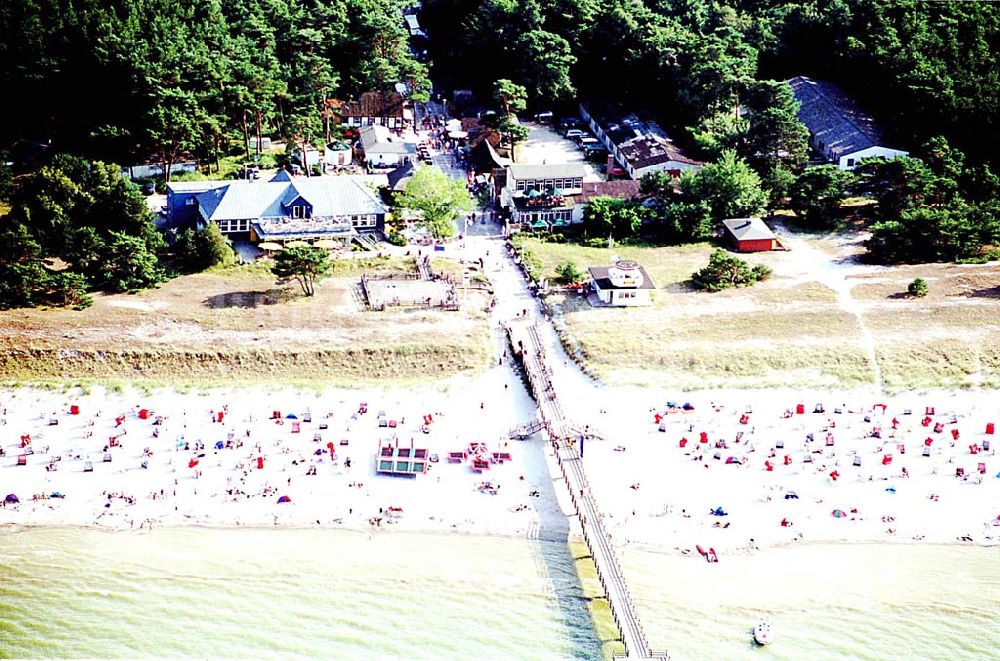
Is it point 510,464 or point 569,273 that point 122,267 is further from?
point 510,464

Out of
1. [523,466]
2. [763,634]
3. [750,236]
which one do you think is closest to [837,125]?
[750,236]

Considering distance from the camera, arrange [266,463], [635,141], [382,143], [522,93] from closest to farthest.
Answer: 1. [266,463]
2. [382,143]
3. [635,141]
4. [522,93]

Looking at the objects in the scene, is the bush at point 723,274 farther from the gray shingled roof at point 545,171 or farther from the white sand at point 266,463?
the white sand at point 266,463

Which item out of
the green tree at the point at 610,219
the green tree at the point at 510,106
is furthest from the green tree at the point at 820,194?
the green tree at the point at 510,106

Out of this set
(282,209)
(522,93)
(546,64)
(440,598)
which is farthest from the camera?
(546,64)

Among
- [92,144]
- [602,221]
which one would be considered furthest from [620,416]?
[92,144]

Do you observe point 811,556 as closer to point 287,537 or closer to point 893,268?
point 287,537

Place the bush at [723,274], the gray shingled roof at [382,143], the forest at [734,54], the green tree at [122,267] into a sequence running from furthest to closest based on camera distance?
the gray shingled roof at [382,143] → the forest at [734,54] → the bush at [723,274] → the green tree at [122,267]
